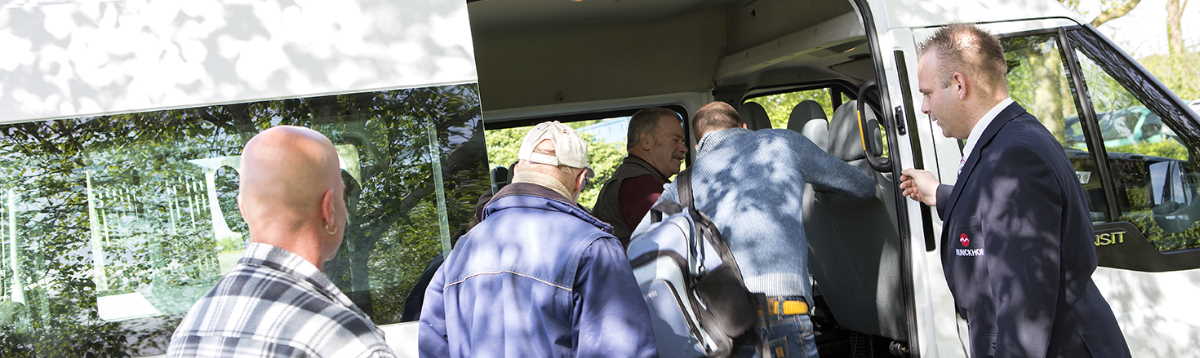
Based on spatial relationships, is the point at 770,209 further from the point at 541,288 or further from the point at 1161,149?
the point at 1161,149

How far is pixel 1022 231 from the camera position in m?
2.41

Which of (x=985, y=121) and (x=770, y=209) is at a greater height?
(x=985, y=121)

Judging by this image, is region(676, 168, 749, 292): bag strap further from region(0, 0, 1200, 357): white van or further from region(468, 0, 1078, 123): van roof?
region(468, 0, 1078, 123): van roof

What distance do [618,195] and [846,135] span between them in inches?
42.7

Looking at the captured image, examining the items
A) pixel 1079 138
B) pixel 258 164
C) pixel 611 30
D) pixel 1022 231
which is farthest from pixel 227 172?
pixel 611 30

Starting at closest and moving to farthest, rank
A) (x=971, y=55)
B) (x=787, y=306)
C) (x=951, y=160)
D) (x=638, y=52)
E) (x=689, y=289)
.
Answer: (x=971, y=55), (x=689, y=289), (x=787, y=306), (x=951, y=160), (x=638, y=52)

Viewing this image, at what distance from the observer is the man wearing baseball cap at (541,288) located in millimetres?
2475

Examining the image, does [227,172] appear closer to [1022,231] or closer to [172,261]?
[172,261]

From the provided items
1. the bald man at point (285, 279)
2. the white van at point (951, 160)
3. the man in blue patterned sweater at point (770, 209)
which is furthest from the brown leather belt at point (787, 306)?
the bald man at point (285, 279)

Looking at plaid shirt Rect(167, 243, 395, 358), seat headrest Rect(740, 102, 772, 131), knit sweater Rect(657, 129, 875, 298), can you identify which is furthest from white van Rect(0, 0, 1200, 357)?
Answer: seat headrest Rect(740, 102, 772, 131)

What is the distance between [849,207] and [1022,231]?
2.22 m

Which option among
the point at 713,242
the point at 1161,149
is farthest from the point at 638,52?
the point at 713,242

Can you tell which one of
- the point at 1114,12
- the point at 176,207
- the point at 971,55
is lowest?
the point at 176,207

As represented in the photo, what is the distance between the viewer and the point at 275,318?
158cm
